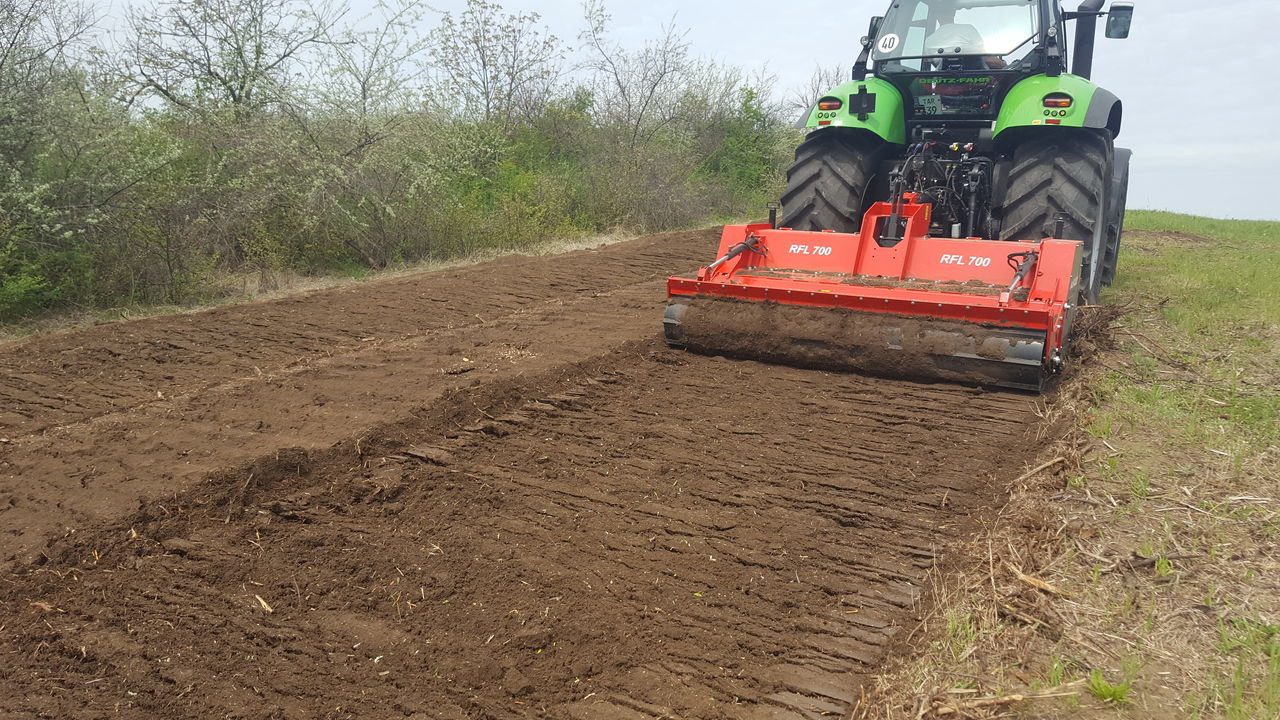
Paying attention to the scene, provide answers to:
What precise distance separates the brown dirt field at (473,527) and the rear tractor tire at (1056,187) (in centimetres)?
149

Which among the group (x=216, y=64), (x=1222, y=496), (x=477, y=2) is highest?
(x=477, y=2)

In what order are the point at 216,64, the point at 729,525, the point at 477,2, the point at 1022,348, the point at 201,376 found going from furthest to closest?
the point at 477,2 < the point at 216,64 < the point at 201,376 < the point at 1022,348 < the point at 729,525

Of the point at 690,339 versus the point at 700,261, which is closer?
the point at 690,339

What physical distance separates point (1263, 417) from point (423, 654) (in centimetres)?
431

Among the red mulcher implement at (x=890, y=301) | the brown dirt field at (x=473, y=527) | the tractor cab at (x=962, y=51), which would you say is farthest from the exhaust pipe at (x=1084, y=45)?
the brown dirt field at (x=473, y=527)

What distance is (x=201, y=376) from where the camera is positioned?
572 cm

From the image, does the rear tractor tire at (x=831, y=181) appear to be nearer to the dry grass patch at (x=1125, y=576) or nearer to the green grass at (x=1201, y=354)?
the dry grass patch at (x=1125, y=576)

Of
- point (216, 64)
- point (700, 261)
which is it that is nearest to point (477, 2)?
point (216, 64)

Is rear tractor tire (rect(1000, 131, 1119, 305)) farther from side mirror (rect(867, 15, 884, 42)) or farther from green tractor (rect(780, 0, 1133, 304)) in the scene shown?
side mirror (rect(867, 15, 884, 42))

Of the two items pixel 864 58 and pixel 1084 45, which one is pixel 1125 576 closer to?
pixel 864 58

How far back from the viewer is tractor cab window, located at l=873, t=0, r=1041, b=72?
6316mm

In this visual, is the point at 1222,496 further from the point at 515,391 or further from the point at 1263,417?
the point at 515,391

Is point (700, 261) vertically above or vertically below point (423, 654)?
above

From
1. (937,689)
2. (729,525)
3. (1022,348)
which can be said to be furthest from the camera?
(1022,348)
